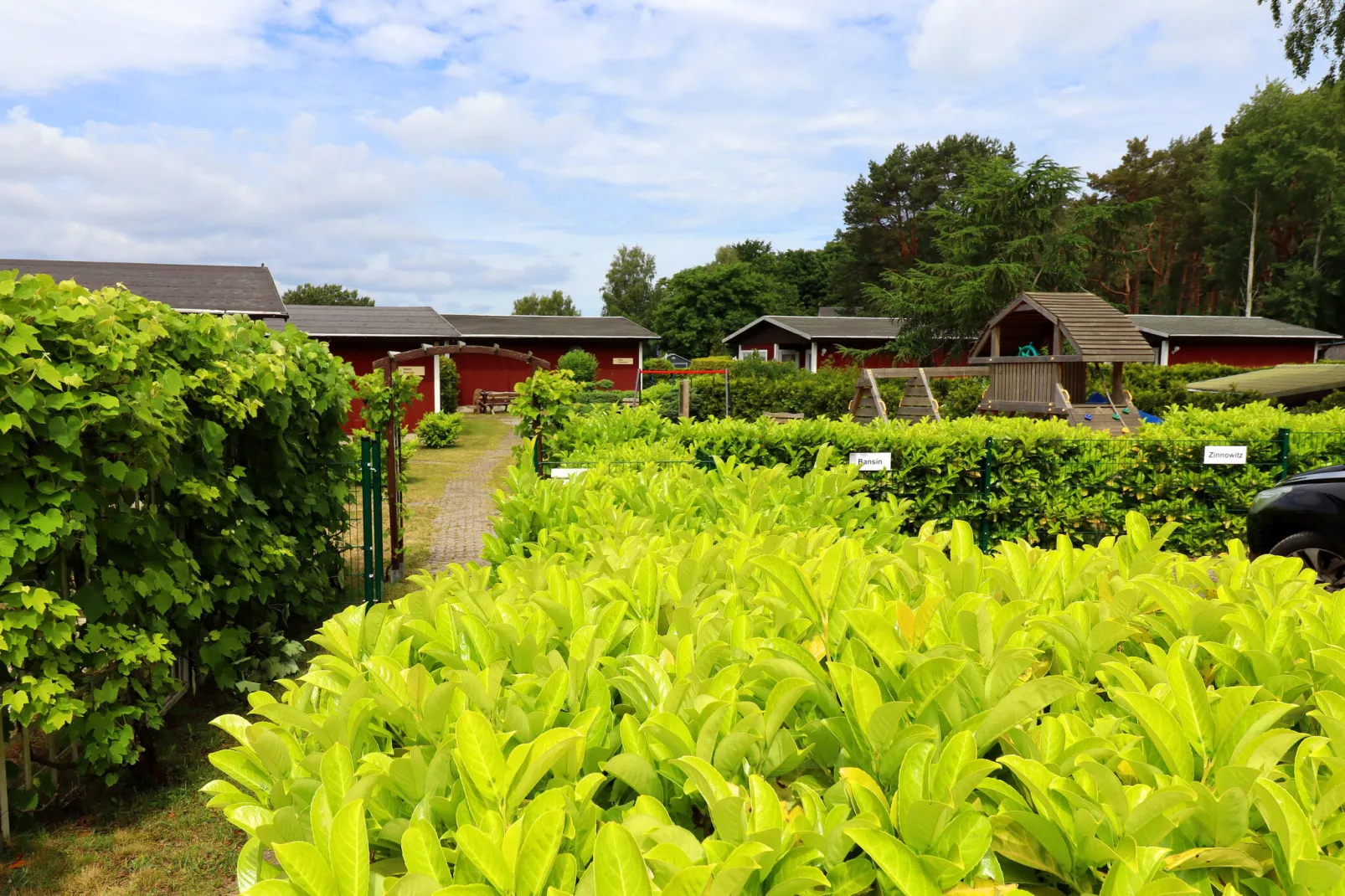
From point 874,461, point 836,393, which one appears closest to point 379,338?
point 836,393

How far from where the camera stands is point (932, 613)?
203cm

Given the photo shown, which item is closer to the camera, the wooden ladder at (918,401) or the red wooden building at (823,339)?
the wooden ladder at (918,401)

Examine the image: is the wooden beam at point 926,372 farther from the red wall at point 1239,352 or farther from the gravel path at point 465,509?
the red wall at point 1239,352

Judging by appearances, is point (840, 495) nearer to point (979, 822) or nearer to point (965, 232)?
point (979, 822)

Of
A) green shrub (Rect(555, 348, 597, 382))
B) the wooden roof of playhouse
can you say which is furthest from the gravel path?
the wooden roof of playhouse

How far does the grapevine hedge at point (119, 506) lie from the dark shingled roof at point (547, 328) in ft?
100

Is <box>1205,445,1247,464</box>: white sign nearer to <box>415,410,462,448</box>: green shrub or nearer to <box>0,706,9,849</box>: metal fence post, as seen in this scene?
<box>0,706,9,849</box>: metal fence post

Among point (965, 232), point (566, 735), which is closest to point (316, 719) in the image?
point (566, 735)

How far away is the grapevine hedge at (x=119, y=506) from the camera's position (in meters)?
4.27

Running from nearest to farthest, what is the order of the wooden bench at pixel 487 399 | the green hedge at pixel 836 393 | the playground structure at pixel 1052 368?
the playground structure at pixel 1052 368
the green hedge at pixel 836 393
the wooden bench at pixel 487 399

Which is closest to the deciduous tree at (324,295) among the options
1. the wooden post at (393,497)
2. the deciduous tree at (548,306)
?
the deciduous tree at (548,306)

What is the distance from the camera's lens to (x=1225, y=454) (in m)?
10.2

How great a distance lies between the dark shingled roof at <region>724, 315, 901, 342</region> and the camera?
42.2m

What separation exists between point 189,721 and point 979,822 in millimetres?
6558
